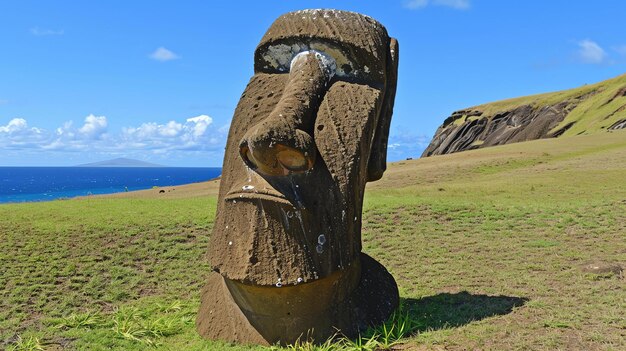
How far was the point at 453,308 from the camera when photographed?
7145 mm

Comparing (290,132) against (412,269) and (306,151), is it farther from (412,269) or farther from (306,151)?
(412,269)

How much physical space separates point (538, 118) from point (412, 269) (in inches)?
2341

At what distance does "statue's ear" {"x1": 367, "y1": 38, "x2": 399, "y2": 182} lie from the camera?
629 cm

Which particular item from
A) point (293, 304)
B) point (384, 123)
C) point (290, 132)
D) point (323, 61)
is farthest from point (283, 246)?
point (323, 61)

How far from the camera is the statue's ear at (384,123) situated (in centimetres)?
629

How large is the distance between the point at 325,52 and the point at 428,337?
3.04 m

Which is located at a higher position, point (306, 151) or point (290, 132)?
point (290, 132)

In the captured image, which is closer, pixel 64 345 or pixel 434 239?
pixel 64 345

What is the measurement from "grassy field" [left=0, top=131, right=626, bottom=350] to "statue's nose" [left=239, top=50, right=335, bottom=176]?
1.82m

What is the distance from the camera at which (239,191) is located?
5.73 m

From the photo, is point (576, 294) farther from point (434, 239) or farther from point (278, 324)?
point (434, 239)

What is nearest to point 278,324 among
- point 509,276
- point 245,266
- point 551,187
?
point 245,266

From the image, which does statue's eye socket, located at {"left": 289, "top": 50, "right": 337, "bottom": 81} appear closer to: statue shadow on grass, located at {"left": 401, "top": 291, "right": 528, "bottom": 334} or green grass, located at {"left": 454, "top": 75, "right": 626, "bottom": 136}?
statue shadow on grass, located at {"left": 401, "top": 291, "right": 528, "bottom": 334}

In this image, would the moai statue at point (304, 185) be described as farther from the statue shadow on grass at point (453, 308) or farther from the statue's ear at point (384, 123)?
the statue shadow on grass at point (453, 308)
